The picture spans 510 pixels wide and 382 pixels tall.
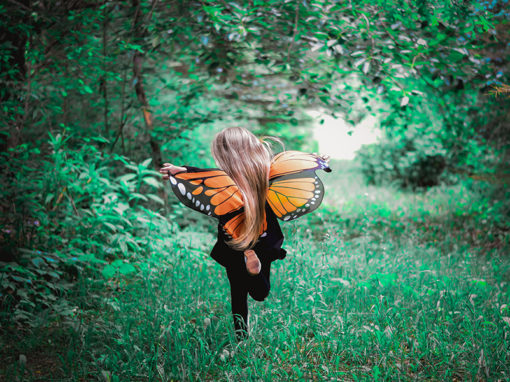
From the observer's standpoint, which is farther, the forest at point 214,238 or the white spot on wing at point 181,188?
the forest at point 214,238

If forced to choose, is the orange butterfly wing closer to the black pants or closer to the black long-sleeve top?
the black long-sleeve top

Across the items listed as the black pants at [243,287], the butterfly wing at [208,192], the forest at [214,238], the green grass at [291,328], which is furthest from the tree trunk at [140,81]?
the black pants at [243,287]

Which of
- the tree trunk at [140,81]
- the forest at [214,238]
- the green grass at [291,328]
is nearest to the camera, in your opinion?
the green grass at [291,328]

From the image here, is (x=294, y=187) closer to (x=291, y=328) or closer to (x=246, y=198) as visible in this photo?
(x=246, y=198)

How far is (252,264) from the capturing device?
245cm

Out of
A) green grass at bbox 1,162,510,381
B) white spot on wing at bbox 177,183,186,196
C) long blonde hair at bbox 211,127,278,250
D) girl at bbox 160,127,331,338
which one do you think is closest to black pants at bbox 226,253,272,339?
girl at bbox 160,127,331,338

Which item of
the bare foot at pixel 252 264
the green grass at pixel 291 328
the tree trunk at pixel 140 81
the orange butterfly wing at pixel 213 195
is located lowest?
the green grass at pixel 291 328

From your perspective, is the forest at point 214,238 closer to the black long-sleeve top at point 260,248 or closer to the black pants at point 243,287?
the black pants at point 243,287

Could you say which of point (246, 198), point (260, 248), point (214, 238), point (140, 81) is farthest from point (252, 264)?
point (140, 81)

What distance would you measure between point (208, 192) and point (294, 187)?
0.57 metres

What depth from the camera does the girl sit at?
247 centimetres

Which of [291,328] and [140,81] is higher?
[140,81]

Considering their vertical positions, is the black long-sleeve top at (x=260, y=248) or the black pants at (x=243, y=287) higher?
the black long-sleeve top at (x=260, y=248)

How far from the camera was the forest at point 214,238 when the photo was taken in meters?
2.57
